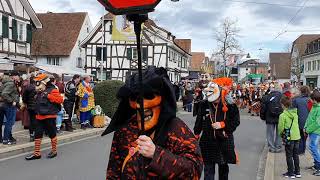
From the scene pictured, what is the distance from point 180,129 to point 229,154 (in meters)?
3.63

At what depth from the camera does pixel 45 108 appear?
9320 mm

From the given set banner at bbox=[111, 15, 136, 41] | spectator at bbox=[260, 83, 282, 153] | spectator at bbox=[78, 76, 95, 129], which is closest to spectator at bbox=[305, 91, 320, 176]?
spectator at bbox=[260, 83, 282, 153]

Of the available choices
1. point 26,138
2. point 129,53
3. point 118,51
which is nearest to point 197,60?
point 118,51

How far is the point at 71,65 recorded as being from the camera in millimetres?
48000

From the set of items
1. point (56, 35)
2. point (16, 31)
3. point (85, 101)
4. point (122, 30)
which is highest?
point (56, 35)

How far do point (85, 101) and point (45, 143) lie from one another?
326 centimetres

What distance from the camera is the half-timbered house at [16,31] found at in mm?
26703

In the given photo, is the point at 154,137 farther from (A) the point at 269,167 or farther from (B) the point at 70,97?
(B) the point at 70,97

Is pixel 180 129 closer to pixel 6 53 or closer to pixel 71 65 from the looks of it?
pixel 6 53

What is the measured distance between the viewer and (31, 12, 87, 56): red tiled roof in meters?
47.0

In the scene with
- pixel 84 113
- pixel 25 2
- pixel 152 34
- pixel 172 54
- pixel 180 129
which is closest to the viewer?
pixel 180 129

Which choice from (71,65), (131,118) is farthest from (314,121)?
(71,65)

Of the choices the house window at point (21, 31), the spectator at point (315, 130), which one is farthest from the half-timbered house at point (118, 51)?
the spectator at point (315, 130)

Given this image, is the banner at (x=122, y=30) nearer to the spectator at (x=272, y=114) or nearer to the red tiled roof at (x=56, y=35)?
the spectator at (x=272, y=114)
